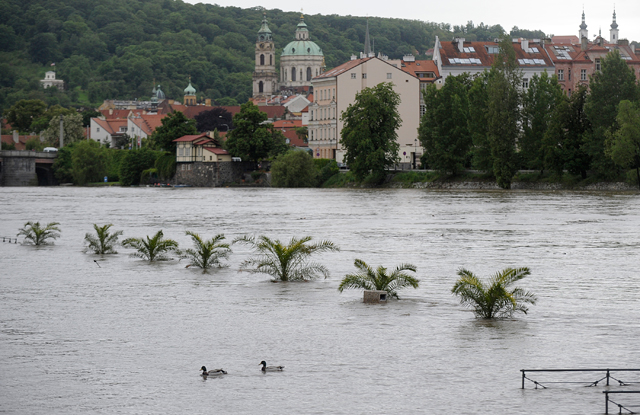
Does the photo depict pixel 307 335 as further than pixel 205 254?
No

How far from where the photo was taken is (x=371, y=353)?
16.8 metres

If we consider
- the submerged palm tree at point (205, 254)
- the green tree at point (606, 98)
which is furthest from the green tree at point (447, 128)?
the submerged palm tree at point (205, 254)

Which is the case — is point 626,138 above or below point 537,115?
below

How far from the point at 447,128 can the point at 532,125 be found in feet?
37.5

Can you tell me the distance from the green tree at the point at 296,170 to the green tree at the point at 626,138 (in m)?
46.7

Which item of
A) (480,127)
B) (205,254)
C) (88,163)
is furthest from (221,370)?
(88,163)

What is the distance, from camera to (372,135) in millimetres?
111062

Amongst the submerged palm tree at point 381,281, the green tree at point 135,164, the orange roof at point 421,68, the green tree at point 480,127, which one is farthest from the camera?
the green tree at point 135,164

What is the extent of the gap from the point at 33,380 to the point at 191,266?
53.7 feet

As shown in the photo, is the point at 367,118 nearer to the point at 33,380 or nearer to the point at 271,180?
the point at 271,180

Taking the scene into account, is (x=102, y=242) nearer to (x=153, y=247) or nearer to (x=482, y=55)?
(x=153, y=247)

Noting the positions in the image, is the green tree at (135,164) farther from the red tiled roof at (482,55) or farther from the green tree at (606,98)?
the green tree at (606,98)

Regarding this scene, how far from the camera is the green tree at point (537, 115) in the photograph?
312ft

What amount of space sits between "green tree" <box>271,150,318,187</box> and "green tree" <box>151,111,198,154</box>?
118 feet
